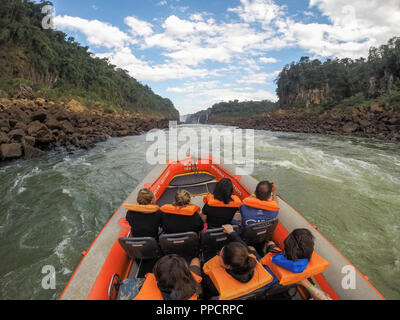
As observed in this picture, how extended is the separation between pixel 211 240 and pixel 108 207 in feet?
11.9

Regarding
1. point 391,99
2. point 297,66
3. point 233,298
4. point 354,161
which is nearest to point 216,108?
point 297,66

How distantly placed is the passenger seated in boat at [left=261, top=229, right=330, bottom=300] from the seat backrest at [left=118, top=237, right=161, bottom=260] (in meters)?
1.12

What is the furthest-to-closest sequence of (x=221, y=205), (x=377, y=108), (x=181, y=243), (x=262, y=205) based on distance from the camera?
(x=377, y=108), (x=221, y=205), (x=262, y=205), (x=181, y=243)

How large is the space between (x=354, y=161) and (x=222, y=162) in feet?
23.4

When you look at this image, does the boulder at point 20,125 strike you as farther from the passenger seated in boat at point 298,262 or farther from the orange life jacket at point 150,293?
the passenger seated in boat at point 298,262

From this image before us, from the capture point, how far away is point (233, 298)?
51.4 inches

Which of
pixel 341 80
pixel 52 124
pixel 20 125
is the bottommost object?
pixel 20 125

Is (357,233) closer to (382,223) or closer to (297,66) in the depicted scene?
(382,223)

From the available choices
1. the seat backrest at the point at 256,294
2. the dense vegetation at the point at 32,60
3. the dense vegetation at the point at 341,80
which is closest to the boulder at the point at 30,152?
the dense vegetation at the point at 32,60

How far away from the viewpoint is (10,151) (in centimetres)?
753

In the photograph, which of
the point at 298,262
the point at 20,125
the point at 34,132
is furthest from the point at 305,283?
the point at 20,125

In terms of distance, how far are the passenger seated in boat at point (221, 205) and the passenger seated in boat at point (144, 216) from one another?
0.59 metres

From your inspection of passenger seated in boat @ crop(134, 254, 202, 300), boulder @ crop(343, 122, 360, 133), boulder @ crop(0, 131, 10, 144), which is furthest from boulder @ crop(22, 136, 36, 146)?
boulder @ crop(343, 122, 360, 133)

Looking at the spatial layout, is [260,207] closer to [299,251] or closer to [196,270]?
[299,251]
